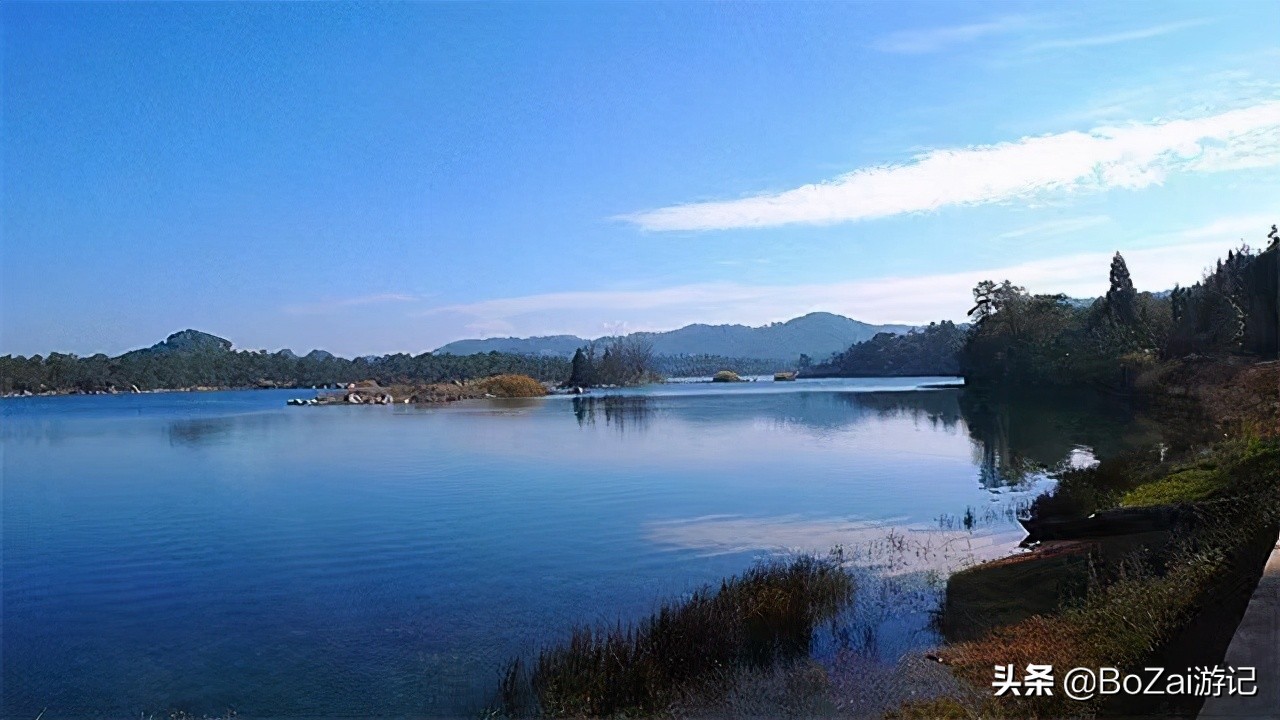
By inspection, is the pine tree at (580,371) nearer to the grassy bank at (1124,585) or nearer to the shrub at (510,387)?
→ the shrub at (510,387)

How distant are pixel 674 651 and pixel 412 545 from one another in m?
7.74

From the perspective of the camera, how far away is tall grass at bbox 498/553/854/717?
711 centimetres

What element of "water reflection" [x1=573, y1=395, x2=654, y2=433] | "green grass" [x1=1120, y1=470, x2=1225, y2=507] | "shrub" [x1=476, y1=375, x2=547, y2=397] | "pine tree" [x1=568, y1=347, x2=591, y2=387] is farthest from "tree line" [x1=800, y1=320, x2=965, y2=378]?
"green grass" [x1=1120, y1=470, x2=1225, y2=507]

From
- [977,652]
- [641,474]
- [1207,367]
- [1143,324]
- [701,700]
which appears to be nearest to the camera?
[701,700]

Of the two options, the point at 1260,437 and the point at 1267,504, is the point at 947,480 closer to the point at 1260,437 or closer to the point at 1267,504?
the point at 1260,437

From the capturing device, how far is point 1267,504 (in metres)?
8.73

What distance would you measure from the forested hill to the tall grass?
10668 centimetres

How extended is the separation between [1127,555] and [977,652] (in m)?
2.98

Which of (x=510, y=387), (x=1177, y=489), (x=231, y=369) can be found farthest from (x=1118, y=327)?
(x=231, y=369)

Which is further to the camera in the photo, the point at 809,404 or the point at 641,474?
the point at 809,404

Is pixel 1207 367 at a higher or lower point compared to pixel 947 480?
higher

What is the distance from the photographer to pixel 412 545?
1442cm

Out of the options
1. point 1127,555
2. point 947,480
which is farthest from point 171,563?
point 947,480

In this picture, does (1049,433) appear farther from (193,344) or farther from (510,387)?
(193,344)
